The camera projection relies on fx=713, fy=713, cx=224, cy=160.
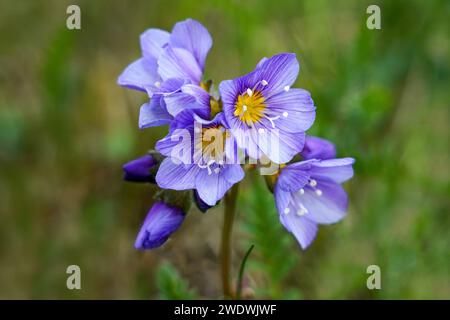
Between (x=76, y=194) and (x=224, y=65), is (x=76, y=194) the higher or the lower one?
the lower one

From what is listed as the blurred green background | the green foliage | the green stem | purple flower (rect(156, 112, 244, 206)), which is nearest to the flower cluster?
purple flower (rect(156, 112, 244, 206))

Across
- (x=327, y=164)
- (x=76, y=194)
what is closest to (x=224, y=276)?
(x=327, y=164)

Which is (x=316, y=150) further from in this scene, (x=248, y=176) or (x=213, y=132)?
(x=248, y=176)

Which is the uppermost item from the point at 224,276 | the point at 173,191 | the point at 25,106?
the point at 25,106

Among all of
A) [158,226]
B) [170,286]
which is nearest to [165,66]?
[158,226]

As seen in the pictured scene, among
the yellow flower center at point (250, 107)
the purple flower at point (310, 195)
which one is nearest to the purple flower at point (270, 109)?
the yellow flower center at point (250, 107)

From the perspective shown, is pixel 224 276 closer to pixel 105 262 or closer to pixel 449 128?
pixel 105 262

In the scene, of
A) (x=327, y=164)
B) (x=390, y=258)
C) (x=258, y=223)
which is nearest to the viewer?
(x=327, y=164)
